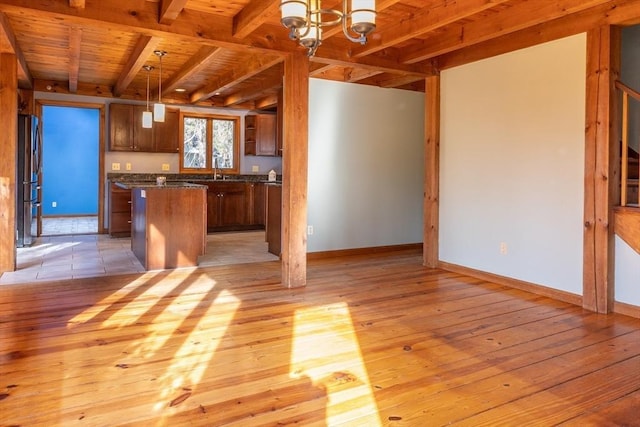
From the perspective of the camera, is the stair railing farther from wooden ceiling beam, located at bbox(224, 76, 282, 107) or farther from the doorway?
the doorway

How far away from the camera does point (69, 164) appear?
10414 millimetres

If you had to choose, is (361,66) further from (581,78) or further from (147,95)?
(147,95)

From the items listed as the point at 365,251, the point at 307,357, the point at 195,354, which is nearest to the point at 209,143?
the point at 365,251

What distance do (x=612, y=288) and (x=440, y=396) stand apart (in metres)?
2.27

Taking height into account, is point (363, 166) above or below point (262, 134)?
below

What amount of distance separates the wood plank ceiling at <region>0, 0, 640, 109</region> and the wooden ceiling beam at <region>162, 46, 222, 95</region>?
0.02 m

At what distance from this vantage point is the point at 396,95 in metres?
6.25

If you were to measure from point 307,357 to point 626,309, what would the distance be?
2.63 meters

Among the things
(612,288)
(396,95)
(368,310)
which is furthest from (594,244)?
(396,95)

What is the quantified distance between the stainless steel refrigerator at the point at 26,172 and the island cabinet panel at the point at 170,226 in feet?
6.04

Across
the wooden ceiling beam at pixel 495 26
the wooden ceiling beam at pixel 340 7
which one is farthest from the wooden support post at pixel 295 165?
the wooden ceiling beam at pixel 495 26

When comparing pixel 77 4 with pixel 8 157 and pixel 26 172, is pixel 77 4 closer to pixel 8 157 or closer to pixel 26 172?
pixel 8 157

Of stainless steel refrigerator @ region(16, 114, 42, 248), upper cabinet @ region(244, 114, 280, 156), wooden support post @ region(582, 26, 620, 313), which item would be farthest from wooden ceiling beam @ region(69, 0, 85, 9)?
upper cabinet @ region(244, 114, 280, 156)

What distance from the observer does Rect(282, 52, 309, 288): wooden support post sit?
4.21 m
